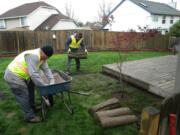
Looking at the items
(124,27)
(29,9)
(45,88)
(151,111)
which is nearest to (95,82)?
(45,88)

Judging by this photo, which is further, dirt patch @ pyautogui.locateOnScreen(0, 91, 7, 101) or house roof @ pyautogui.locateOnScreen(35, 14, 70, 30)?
house roof @ pyautogui.locateOnScreen(35, 14, 70, 30)

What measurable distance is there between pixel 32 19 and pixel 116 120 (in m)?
27.2

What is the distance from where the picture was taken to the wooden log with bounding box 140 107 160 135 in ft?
4.12

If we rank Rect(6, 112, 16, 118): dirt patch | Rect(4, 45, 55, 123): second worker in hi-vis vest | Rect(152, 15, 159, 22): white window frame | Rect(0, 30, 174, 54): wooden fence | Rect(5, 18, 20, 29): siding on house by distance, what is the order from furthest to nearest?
Rect(5, 18, 20, 29): siding on house, Rect(152, 15, 159, 22): white window frame, Rect(0, 30, 174, 54): wooden fence, Rect(6, 112, 16, 118): dirt patch, Rect(4, 45, 55, 123): second worker in hi-vis vest

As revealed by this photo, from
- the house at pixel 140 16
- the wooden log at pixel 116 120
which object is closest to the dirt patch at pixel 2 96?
the wooden log at pixel 116 120

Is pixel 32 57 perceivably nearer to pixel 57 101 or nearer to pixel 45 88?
pixel 45 88

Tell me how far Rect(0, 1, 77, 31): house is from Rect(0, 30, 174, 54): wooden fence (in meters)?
12.2

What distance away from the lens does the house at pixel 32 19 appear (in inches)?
1002

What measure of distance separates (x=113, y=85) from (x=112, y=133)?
243cm

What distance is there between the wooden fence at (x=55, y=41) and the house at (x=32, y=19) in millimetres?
12167

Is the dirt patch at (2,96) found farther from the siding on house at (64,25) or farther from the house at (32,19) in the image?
the siding on house at (64,25)

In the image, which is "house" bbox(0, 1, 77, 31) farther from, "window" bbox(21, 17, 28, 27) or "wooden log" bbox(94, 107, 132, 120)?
"wooden log" bbox(94, 107, 132, 120)

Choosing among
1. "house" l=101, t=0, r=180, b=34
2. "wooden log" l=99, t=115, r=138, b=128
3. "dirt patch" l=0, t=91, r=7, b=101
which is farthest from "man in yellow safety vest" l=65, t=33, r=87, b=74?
"house" l=101, t=0, r=180, b=34

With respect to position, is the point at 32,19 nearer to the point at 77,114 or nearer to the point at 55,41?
the point at 55,41
